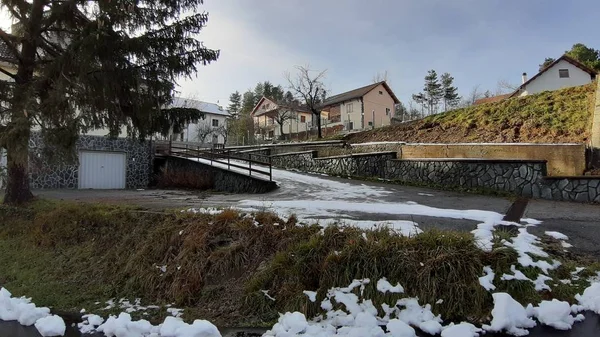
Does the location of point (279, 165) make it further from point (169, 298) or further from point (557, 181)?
point (169, 298)

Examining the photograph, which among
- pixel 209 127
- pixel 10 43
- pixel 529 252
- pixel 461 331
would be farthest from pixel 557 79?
pixel 209 127

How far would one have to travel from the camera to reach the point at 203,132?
4088 cm

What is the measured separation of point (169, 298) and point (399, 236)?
3046mm

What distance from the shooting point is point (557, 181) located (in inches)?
366

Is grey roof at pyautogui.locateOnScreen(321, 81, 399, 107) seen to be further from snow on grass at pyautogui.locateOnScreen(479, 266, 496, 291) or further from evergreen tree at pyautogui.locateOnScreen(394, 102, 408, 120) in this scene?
snow on grass at pyautogui.locateOnScreen(479, 266, 496, 291)

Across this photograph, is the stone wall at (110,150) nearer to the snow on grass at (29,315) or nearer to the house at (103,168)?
the house at (103,168)

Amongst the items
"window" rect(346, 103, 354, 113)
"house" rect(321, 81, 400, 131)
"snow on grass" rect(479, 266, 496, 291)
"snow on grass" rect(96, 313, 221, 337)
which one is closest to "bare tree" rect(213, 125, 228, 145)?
"house" rect(321, 81, 400, 131)

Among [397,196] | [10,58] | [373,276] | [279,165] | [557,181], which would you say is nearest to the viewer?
[373,276]

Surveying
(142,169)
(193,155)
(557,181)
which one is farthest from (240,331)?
(142,169)

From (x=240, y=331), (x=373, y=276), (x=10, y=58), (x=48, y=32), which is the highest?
(x=48, y=32)

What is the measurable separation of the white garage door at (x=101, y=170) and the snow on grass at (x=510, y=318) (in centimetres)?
1924

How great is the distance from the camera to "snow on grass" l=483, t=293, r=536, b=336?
3314 mm

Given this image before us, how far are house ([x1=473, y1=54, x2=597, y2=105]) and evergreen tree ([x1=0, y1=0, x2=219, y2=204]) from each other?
25785 millimetres

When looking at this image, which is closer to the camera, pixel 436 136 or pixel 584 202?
pixel 584 202
